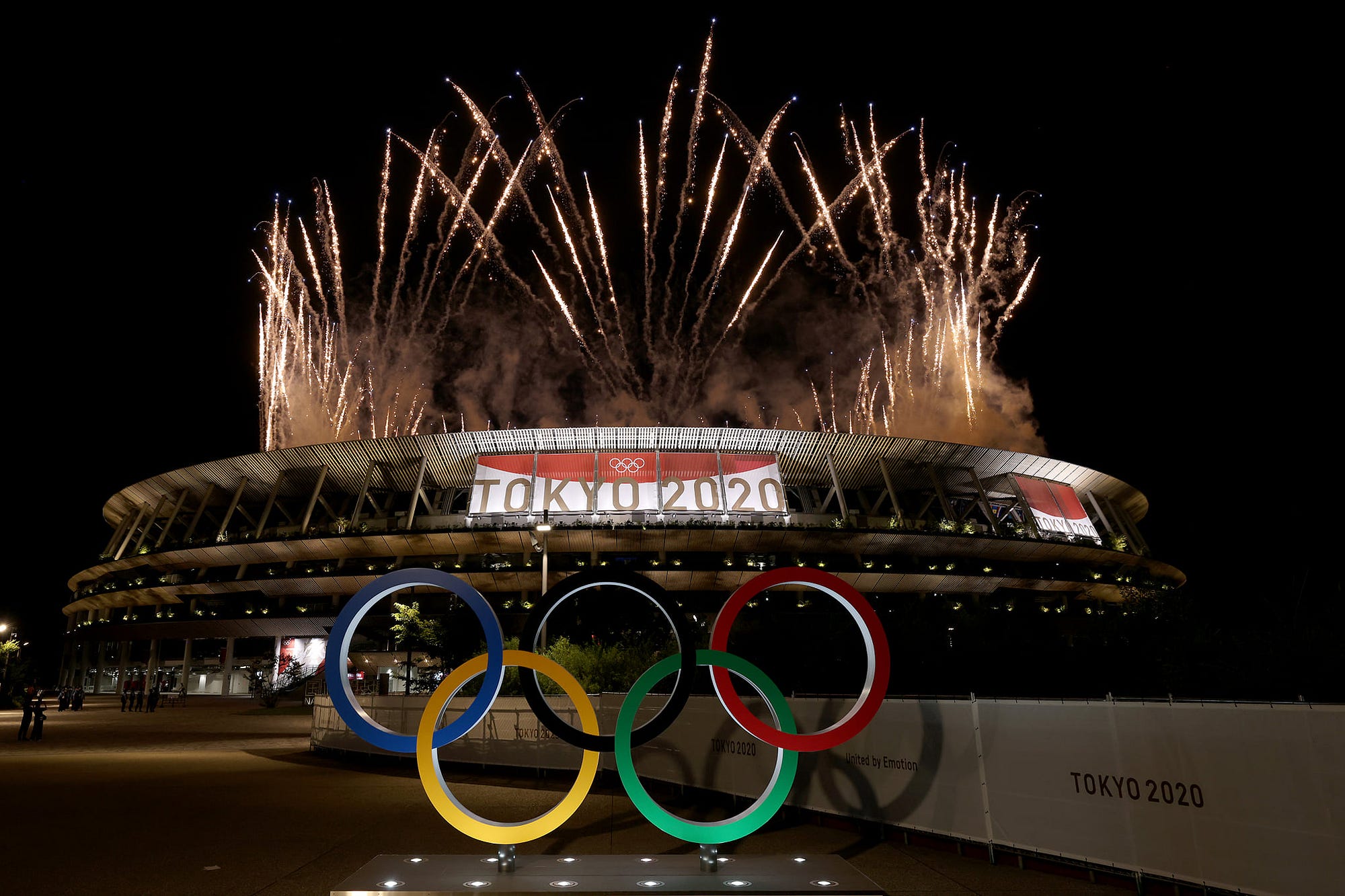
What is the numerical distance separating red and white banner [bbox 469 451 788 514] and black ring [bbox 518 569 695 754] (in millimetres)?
40263

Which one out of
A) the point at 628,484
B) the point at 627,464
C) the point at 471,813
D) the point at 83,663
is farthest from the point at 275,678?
the point at 471,813

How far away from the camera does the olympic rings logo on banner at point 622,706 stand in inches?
369

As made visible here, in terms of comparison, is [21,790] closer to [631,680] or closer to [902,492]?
[631,680]

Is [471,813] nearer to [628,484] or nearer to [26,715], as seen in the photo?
[26,715]

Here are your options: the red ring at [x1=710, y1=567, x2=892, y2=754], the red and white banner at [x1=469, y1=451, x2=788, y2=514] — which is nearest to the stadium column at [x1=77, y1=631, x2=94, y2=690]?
the red and white banner at [x1=469, y1=451, x2=788, y2=514]

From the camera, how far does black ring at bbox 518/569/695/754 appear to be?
9.64 meters

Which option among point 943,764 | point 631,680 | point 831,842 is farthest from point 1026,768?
point 631,680

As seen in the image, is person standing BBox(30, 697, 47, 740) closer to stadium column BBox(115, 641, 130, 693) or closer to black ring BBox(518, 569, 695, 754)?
black ring BBox(518, 569, 695, 754)

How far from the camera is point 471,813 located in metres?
10.0

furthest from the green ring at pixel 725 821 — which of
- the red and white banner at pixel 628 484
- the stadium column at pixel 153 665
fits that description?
the stadium column at pixel 153 665

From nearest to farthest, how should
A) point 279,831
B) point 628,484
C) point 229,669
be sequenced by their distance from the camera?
1. point 279,831
2. point 628,484
3. point 229,669

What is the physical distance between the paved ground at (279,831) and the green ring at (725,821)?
1095 mm

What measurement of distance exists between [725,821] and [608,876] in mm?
2091

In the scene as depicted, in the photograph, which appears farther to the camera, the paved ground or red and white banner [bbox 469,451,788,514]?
red and white banner [bbox 469,451,788,514]
